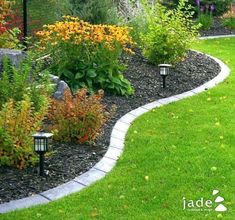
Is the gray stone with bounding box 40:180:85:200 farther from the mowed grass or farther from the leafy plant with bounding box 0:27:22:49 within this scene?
the leafy plant with bounding box 0:27:22:49

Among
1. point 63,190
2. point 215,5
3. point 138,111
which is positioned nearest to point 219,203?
point 63,190

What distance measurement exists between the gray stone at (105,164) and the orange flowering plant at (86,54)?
2431 millimetres

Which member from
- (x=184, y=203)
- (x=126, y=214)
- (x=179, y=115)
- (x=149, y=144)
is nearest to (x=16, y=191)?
(x=126, y=214)

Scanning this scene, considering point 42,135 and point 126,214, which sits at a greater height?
point 42,135

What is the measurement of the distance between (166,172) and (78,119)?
128cm

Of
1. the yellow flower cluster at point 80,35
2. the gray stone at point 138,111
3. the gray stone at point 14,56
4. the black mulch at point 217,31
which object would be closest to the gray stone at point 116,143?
the gray stone at point 138,111

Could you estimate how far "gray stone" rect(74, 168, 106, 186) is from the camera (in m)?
5.88

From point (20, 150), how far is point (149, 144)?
5.52 ft

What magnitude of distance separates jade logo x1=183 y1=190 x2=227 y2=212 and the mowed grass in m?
0.05

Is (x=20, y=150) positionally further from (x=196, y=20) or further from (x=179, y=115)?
(x=196, y=20)

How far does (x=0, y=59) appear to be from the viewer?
7.87 meters

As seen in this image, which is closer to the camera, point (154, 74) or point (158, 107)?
point (158, 107)

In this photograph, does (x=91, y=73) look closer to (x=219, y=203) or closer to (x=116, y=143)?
(x=116, y=143)

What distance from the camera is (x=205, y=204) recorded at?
17.5 feet
